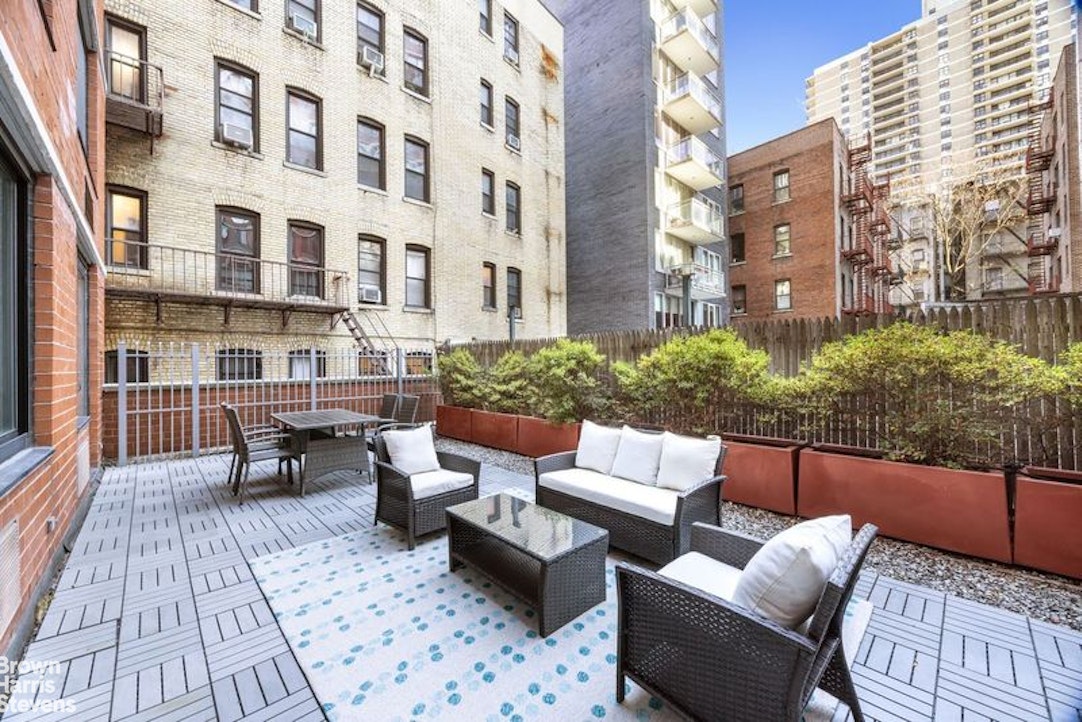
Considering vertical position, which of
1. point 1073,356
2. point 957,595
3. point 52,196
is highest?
point 52,196

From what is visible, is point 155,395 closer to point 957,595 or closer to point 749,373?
point 749,373

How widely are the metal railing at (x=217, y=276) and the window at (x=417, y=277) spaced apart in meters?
1.89

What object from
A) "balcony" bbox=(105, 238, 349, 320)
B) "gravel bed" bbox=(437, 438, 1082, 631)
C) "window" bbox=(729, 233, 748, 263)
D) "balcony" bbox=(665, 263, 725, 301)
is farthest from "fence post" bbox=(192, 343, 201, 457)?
"window" bbox=(729, 233, 748, 263)

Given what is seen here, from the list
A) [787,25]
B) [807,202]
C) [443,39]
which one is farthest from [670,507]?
[787,25]

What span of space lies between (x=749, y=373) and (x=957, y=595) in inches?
106

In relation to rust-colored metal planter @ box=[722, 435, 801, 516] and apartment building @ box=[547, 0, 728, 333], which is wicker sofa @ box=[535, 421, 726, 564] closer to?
rust-colored metal planter @ box=[722, 435, 801, 516]

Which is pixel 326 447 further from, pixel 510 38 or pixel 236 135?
pixel 510 38

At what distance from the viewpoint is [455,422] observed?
31.6 feet

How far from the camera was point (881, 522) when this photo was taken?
4.10 meters

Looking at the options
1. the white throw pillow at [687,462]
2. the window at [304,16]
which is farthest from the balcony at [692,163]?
the white throw pillow at [687,462]

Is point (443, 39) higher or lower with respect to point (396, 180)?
higher

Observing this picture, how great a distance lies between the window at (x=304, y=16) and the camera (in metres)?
10.7

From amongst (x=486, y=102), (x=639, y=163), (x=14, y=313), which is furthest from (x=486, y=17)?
(x=14, y=313)

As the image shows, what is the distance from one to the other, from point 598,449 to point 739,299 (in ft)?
59.9
